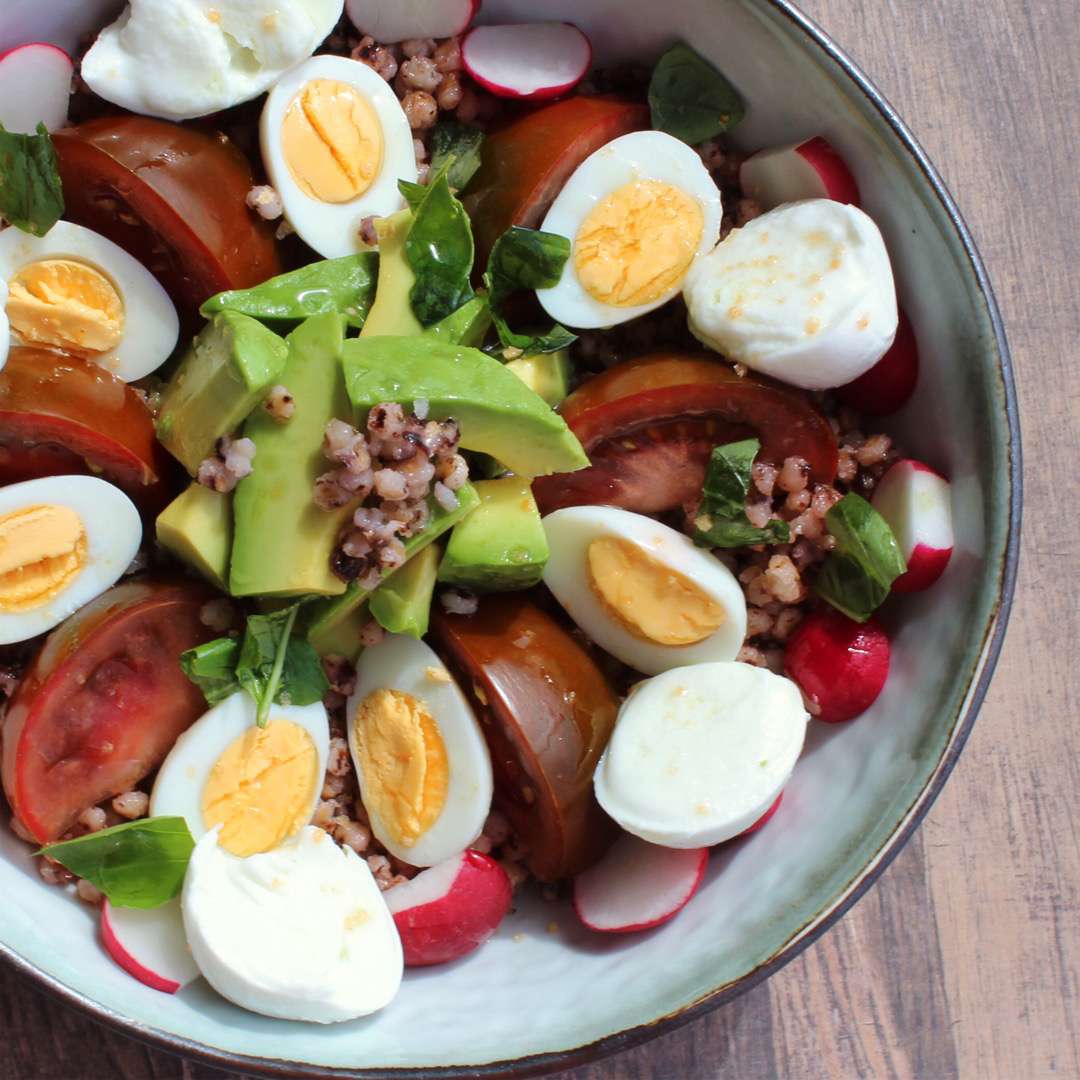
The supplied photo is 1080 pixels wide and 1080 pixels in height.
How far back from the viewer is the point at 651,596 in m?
1.61

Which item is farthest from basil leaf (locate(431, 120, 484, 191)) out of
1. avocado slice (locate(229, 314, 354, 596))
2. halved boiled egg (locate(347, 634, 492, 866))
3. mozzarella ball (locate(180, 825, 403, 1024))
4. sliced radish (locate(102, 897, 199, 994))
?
sliced radish (locate(102, 897, 199, 994))

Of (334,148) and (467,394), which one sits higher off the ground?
(334,148)

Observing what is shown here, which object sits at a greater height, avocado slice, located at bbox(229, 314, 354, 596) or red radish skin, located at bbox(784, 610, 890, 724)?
avocado slice, located at bbox(229, 314, 354, 596)

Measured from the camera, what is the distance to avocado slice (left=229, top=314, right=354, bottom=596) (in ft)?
4.83

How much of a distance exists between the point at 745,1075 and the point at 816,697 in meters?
0.64

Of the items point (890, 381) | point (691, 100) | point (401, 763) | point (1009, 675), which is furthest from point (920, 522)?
point (401, 763)

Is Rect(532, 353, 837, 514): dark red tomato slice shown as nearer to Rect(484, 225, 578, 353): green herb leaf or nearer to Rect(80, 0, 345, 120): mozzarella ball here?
Rect(484, 225, 578, 353): green herb leaf

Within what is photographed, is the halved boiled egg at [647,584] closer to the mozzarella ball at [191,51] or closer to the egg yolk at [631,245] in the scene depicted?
the egg yolk at [631,245]

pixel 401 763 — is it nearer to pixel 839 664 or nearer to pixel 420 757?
pixel 420 757

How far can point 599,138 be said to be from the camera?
1617 mm

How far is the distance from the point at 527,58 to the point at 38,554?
0.96m

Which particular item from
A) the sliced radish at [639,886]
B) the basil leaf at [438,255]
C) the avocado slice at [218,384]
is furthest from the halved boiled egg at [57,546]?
the sliced radish at [639,886]

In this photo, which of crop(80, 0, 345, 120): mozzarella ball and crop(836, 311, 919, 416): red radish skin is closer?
crop(80, 0, 345, 120): mozzarella ball

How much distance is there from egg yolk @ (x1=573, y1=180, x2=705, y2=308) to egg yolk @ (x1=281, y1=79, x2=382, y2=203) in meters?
0.31
